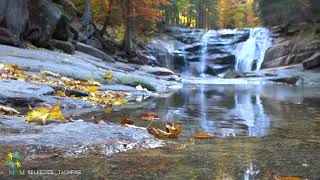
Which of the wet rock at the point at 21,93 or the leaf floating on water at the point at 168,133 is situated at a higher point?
the leaf floating on water at the point at 168,133

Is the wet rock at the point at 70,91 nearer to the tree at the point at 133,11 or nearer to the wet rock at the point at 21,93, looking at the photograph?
the wet rock at the point at 21,93

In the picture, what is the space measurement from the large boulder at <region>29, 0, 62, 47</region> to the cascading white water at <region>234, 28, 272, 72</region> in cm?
1981

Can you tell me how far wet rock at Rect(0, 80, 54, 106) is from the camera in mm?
5671

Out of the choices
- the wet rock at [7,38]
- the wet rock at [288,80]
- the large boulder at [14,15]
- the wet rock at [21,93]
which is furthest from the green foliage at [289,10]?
the wet rock at [21,93]

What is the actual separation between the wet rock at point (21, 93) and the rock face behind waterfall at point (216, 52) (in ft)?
94.8

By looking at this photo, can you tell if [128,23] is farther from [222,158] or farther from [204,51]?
[222,158]

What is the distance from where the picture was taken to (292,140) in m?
3.58

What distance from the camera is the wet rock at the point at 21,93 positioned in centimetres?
567

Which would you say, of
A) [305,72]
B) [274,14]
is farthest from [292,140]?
[274,14]

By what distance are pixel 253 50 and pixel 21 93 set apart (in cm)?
3105

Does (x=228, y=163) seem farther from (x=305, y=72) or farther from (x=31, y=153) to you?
(x=305, y=72)

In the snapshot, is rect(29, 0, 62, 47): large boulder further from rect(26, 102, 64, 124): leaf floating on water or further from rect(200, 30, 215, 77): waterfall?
rect(200, 30, 215, 77): waterfall

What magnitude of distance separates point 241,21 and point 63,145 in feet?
240

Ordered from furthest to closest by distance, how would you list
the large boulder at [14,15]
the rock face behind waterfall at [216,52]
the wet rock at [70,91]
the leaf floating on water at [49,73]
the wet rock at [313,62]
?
the rock face behind waterfall at [216,52] → the wet rock at [313,62] → the large boulder at [14,15] → the leaf floating on water at [49,73] → the wet rock at [70,91]
